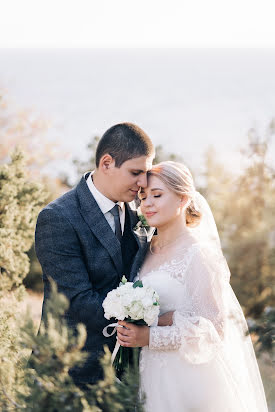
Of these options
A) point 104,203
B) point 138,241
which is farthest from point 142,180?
point 138,241

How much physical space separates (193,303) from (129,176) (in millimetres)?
962

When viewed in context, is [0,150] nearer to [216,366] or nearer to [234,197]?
[234,197]

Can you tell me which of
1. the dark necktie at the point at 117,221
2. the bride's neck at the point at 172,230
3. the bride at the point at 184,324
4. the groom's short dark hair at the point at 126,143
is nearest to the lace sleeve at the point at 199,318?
the bride at the point at 184,324

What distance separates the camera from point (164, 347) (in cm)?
334

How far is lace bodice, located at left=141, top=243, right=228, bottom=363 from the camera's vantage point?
330 cm

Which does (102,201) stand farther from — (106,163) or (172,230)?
(172,230)

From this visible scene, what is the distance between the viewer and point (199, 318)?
129 inches

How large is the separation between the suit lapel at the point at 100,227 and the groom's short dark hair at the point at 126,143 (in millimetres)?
330

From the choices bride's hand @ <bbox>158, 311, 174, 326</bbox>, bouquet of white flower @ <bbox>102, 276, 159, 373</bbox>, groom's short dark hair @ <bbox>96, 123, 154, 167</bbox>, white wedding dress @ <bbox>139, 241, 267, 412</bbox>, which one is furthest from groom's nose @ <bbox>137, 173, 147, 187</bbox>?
bride's hand @ <bbox>158, 311, 174, 326</bbox>

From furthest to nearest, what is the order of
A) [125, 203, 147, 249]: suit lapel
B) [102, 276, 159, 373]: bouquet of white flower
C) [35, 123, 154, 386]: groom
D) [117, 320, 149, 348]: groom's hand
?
[125, 203, 147, 249]: suit lapel < [35, 123, 154, 386]: groom < [117, 320, 149, 348]: groom's hand < [102, 276, 159, 373]: bouquet of white flower

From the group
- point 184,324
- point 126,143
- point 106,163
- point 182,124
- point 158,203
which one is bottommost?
point 184,324

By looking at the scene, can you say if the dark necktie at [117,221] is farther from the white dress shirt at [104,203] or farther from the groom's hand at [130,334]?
the groom's hand at [130,334]

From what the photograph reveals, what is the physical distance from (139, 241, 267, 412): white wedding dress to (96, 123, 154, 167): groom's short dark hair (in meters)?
0.71

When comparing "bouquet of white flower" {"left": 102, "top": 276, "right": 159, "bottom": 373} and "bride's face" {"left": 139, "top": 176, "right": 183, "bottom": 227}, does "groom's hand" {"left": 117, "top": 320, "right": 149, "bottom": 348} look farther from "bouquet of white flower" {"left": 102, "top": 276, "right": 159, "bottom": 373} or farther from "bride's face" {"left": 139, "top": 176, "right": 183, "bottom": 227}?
"bride's face" {"left": 139, "top": 176, "right": 183, "bottom": 227}
